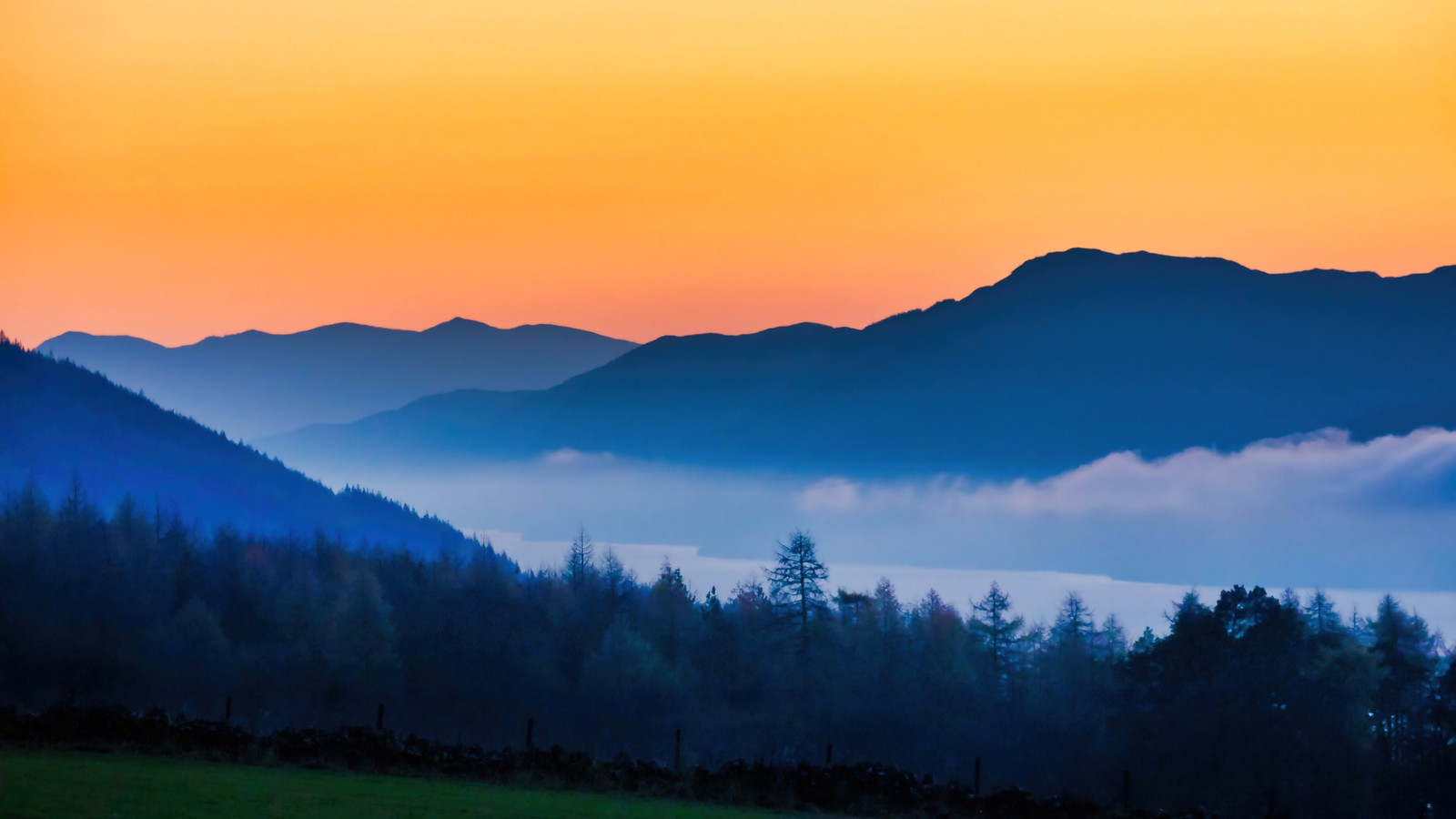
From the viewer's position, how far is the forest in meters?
61.4

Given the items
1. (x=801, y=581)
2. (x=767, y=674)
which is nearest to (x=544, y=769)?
(x=767, y=674)

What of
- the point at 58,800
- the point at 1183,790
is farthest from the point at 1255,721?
the point at 58,800

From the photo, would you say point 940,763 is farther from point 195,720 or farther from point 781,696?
point 195,720

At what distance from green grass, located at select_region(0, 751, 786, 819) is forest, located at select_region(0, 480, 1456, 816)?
9.94 m

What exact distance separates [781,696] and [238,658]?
35981mm

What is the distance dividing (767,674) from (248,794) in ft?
226

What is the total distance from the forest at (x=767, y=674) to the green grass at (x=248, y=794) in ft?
32.6

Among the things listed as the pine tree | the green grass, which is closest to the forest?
the pine tree

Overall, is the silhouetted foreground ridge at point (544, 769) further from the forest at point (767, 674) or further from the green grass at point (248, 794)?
the forest at point (767, 674)

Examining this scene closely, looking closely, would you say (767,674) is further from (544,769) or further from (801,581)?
(544,769)

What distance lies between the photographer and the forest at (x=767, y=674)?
61.4 metres

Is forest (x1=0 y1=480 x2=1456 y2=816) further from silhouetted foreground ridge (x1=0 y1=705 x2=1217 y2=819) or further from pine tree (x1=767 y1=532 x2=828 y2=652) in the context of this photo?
silhouetted foreground ridge (x1=0 y1=705 x2=1217 y2=819)

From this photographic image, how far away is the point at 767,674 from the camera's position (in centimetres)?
9881

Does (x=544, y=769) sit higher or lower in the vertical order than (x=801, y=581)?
lower
